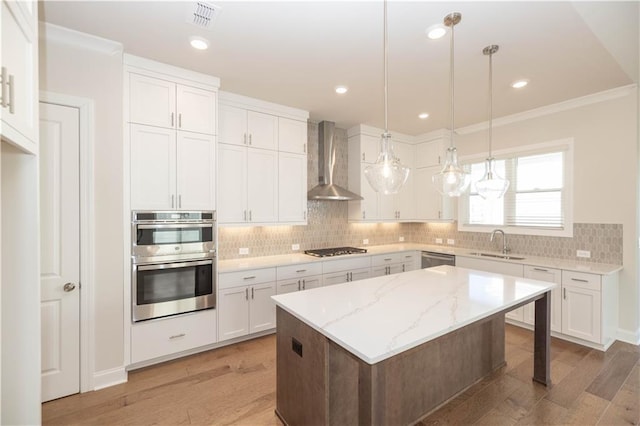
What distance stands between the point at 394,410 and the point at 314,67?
2.85m

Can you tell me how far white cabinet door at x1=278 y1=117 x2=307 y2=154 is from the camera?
385 cm

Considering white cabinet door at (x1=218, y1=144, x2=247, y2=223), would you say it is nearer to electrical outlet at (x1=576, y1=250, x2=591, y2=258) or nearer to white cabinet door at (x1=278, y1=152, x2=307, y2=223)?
white cabinet door at (x1=278, y1=152, x2=307, y2=223)

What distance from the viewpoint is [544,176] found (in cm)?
396

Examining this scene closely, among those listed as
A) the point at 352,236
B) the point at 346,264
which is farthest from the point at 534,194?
the point at 346,264

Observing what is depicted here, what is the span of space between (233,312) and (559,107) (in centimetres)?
470

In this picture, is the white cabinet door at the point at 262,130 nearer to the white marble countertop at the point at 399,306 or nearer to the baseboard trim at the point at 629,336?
the white marble countertop at the point at 399,306

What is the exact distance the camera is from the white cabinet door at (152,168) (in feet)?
8.65

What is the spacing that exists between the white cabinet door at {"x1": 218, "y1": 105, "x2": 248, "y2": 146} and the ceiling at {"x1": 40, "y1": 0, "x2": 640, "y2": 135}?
28 cm

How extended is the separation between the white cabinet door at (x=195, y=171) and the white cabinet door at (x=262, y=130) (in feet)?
2.19

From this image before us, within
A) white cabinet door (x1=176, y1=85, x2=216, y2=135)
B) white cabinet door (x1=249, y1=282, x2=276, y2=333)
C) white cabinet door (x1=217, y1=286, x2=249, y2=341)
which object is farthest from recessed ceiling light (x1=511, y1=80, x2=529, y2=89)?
white cabinet door (x1=217, y1=286, x2=249, y2=341)

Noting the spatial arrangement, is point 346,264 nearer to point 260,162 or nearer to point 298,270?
point 298,270

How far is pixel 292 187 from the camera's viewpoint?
395 cm

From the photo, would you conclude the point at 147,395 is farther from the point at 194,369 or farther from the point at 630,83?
the point at 630,83

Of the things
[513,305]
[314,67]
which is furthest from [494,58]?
[513,305]
